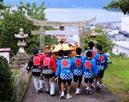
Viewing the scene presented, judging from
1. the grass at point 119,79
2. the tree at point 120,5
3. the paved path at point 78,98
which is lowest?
the grass at point 119,79

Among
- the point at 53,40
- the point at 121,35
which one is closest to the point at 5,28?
the point at 53,40

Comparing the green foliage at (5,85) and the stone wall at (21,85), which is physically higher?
the green foliage at (5,85)

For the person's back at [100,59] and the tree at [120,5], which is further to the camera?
the person's back at [100,59]

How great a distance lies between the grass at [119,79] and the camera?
16.5m

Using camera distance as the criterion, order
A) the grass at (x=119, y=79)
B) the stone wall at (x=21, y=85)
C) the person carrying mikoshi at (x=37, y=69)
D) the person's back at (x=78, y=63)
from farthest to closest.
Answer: the grass at (x=119, y=79) → the person carrying mikoshi at (x=37, y=69) → the person's back at (x=78, y=63) → the stone wall at (x=21, y=85)

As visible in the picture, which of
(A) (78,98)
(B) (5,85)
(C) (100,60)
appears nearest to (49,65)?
(A) (78,98)

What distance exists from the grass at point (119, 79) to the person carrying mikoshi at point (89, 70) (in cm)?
116

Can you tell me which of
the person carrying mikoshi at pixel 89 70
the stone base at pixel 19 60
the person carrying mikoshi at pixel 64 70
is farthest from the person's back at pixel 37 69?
the stone base at pixel 19 60

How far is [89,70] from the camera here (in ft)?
48.4

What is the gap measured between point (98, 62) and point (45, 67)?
6.15 feet

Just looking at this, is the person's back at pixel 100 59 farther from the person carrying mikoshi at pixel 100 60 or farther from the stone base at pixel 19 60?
the stone base at pixel 19 60

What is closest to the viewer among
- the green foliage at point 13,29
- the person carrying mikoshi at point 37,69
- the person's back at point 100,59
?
the person carrying mikoshi at point 37,69

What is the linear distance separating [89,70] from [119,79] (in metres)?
5.63

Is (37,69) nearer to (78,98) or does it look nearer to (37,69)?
(37,69)
